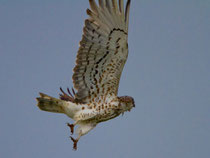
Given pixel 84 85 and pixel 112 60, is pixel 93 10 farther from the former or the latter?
pixel 84 85

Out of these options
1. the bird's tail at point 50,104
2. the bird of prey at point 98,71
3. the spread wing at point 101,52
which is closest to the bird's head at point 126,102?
the bird of prey at point 98,71

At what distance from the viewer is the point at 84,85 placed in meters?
9.43

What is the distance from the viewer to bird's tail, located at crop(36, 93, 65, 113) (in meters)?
9.34

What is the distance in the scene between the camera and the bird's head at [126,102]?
9219mm

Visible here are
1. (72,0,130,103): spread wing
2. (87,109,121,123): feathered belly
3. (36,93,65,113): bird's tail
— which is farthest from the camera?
(36,93,65,113): bird's tail

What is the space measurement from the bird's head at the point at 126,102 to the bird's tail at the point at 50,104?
52.3 inches

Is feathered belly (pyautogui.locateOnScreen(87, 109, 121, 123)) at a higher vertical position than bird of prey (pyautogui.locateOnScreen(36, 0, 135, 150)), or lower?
lower

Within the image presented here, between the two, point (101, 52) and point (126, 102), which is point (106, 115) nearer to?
point (126, 102)

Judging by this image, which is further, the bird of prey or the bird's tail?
the bird's tail

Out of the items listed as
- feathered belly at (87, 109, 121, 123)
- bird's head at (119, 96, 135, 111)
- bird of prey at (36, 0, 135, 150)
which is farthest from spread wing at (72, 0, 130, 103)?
feathered belly at (87, 109, 121, 123)

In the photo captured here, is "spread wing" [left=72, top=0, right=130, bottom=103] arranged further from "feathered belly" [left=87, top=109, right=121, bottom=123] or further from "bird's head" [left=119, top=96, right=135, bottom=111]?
"feathered belly" [left=87, top=109, right=121, bottom=123]

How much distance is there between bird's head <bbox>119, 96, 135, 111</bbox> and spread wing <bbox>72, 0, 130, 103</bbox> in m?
0.27

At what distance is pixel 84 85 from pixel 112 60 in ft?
2.93

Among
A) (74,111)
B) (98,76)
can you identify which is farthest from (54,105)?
(98,76)
